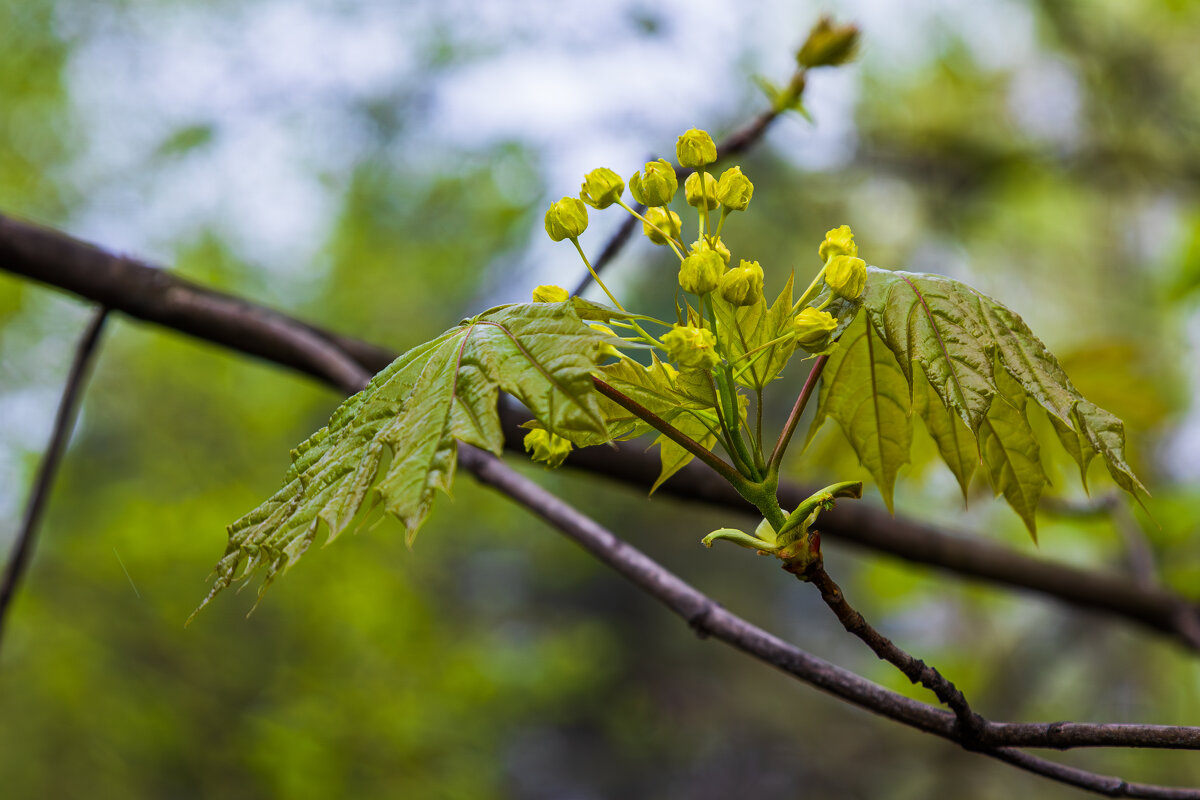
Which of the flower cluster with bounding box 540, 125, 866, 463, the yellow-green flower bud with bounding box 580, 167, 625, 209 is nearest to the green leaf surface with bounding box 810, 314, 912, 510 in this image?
the flower cluster with bounding box 540, 125, 866, 463

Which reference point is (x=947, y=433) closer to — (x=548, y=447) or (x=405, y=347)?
(x=548, y=447)

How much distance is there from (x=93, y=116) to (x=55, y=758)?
202 cm

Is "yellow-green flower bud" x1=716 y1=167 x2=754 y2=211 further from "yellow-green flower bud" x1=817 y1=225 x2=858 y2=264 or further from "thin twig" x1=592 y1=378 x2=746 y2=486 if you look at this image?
"thin twig" x1=592 y1=378 x2=746 y2=486

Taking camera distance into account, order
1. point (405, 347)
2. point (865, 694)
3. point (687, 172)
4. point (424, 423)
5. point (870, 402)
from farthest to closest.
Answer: point (405, 347) < point (687, 172) < point (870, 402) < point (865, 694) < point (424, 423)

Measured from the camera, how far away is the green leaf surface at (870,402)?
632mm

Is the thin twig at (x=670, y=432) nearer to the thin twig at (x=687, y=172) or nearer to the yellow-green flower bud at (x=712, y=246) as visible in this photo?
the yellow-green flower bud at (x=712, y=246)

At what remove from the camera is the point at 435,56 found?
103 inches

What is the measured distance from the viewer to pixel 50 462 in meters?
1.00

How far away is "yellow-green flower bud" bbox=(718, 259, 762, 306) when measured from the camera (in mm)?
481

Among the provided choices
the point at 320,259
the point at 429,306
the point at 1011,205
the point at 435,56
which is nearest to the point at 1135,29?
the point at 1011,205

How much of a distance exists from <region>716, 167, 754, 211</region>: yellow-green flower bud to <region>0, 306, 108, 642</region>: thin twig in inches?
34.4

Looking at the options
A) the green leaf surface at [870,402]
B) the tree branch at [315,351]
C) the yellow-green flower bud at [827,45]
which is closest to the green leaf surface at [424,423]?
the green leaf surface at [870,402]

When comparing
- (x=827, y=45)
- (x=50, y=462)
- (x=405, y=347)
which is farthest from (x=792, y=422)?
(x=405, y=347)

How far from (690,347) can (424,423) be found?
153mm
